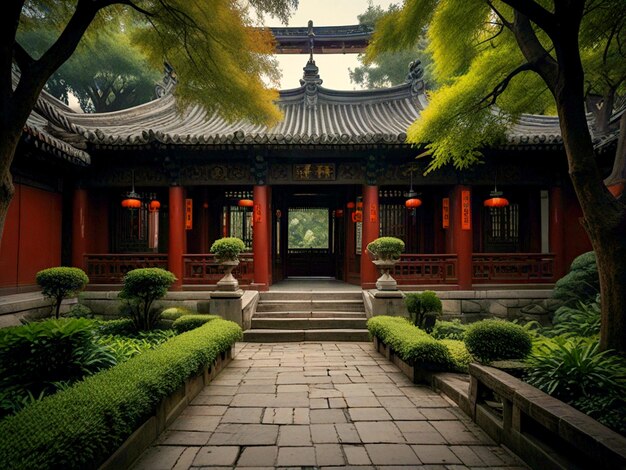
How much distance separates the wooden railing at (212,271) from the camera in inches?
360

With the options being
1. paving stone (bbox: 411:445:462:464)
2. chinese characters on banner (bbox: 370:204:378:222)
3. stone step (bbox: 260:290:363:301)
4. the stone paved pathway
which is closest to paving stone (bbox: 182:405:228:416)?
the stone paved pathway

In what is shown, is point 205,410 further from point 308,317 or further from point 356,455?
point 308,317

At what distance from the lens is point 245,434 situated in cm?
318

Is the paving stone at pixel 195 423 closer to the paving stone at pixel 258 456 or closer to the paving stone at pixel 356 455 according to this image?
the paving stone at pixel 258 456

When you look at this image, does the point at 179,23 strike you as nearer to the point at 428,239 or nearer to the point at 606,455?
the point at 606,455

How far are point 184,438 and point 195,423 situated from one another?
0.31 meters

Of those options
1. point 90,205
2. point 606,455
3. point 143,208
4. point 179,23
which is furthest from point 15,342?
point 143,208

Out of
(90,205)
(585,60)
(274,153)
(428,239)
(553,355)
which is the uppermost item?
(585,60)

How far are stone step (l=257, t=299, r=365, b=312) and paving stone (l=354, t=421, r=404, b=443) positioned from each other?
492 centimetres

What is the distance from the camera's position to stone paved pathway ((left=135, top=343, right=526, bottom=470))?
9.02 feet

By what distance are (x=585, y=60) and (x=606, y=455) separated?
630cm

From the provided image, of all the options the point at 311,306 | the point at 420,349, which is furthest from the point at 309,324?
the point at 420,349

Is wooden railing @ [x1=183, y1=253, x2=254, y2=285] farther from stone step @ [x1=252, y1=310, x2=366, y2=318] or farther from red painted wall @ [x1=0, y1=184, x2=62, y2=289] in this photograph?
red painted wall @ [x1=0, y1=184, x2=62, y2=289]

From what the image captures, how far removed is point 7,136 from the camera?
3.24 m
